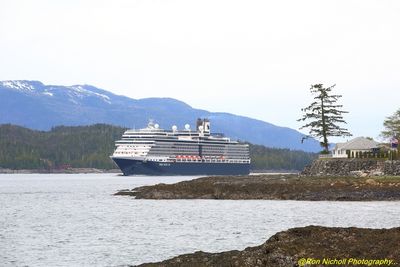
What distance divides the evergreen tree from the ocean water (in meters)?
50.1

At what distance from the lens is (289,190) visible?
84062 millimetres

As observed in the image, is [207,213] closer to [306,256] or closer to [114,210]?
[114,210]

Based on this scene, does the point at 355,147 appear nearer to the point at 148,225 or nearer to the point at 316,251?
the point at 148,225

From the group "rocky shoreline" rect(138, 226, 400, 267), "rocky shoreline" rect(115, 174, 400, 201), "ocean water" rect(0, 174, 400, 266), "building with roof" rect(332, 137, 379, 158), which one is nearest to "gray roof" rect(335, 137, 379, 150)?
"building with roof" rect(332, 137, 379, 158)

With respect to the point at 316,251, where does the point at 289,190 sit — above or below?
above

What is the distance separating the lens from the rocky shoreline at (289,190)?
255 ft

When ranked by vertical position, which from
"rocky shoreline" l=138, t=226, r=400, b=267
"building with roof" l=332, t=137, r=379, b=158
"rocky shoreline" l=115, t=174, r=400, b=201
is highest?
"building with roof" l=332, t=137, r=379, b=158

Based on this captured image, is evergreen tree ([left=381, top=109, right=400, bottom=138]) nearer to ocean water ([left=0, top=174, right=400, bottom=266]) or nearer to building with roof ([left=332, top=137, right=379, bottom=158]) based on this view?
building with roof ([left=332, top=137, right=379, bottom=158])

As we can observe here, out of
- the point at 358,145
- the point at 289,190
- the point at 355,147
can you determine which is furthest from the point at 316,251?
the point at 358,145

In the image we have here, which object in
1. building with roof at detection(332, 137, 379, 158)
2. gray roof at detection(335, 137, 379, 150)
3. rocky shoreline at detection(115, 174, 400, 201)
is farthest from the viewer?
gray roof at detection(335, 137, 379, 150)

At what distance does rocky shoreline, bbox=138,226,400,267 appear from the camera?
→ 89.6ft

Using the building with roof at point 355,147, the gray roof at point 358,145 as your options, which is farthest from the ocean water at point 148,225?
the gray roof at point 358,145

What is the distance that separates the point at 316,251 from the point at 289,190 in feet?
184

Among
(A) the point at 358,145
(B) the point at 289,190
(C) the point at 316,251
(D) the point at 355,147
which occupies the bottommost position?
(C) the point at 316,251
